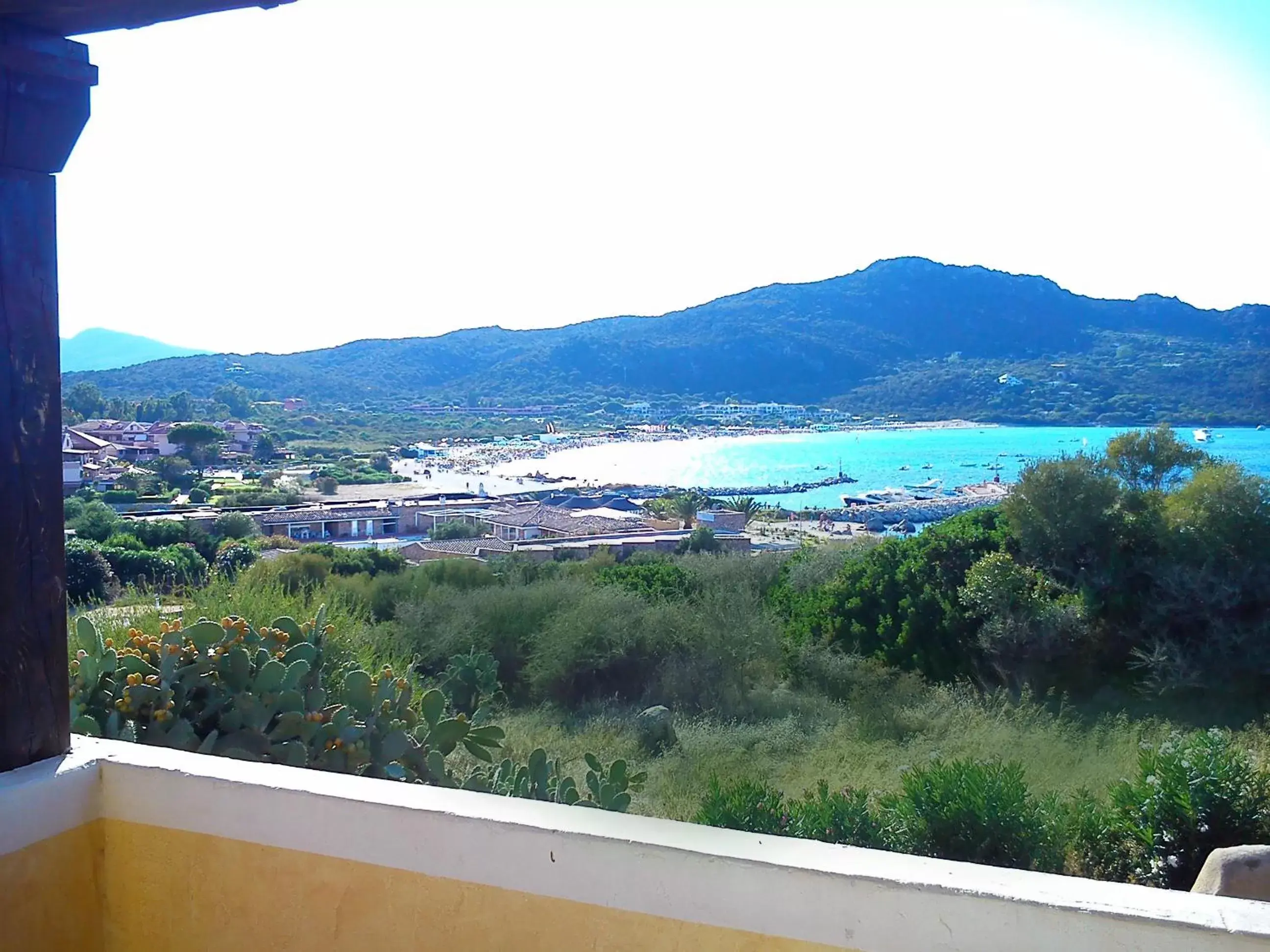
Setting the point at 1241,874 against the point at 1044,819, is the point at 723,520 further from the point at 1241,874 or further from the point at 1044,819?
the point at 1241,874

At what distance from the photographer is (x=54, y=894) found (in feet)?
7.04

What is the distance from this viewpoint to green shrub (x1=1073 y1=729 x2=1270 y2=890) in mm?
7172

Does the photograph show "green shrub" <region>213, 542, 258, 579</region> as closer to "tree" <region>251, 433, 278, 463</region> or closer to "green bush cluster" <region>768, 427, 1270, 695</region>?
"green bush cluster" <region>768, 427, 1270, 695</region>

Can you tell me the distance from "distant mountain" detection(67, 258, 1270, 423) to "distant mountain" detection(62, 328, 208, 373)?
1.81m

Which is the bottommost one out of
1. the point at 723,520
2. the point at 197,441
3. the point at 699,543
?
the point at 723,520

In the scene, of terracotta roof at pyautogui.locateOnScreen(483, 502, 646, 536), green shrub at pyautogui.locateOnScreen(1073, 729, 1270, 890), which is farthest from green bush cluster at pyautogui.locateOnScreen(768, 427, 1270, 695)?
terracotta roof at pyautogui.locateOnScreen(483, 502, 646, 536)

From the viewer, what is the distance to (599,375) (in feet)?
180

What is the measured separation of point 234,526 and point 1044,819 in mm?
20359

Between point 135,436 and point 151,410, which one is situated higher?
point 151,410

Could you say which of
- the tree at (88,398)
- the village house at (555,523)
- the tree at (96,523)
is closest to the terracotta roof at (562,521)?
the village house at (555,523)

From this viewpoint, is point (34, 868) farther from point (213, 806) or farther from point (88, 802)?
point (213, 806)

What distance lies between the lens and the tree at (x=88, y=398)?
2266 cm

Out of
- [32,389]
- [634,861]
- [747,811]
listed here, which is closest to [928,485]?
[747,811]

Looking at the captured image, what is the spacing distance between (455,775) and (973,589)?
415 inches
